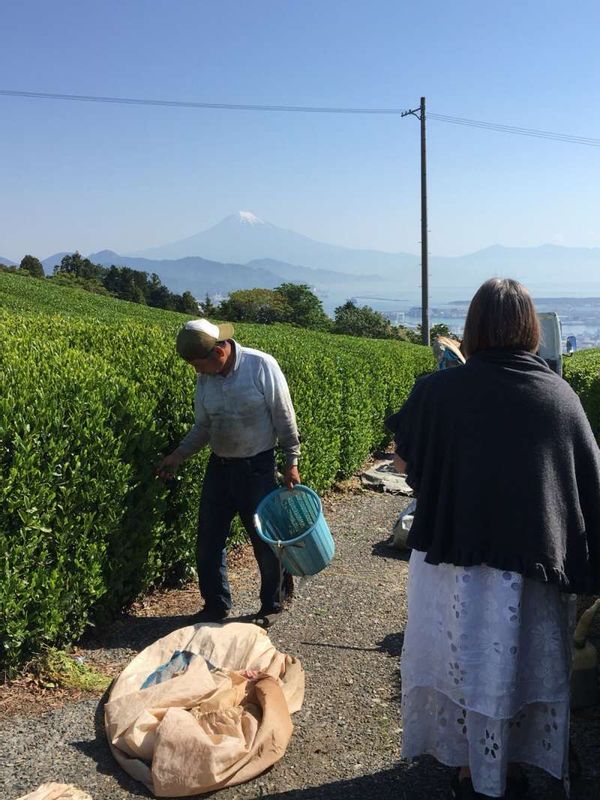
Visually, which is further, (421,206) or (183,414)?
(421,206)

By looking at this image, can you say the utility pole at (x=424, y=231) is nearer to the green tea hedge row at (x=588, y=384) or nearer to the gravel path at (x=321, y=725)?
the green tea hedge row at (x=588, y=384)

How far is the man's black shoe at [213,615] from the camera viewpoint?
491 cm

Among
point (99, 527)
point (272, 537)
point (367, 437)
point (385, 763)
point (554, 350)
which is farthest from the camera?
point (367, 437)

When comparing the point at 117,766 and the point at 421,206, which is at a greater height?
the point at 421,206

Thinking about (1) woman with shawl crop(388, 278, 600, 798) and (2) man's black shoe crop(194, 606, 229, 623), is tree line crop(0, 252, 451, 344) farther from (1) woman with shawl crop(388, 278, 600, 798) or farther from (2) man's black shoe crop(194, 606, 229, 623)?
Answer: (1) woman with shawl crop(388, 278, 600, 798)

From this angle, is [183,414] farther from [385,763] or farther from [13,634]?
[385,763]

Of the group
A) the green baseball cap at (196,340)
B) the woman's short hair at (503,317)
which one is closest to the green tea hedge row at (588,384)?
the green baseball cap at (196,340)

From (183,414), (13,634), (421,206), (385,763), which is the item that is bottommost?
(385,763)

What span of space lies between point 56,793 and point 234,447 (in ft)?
7.34

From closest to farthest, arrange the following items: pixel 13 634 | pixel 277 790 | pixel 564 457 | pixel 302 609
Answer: pixel 564 457
pixel 277 790
pixel 13 634
pixel 302 609

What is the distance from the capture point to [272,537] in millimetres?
4859

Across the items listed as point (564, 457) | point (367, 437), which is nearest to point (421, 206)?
point (367, 437)

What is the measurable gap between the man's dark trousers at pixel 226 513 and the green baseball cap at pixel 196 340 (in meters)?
0.77

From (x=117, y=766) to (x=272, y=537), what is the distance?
1.82 m
